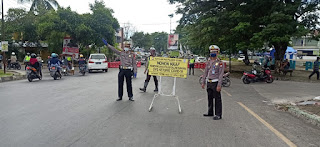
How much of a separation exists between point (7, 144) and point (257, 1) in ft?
57.5

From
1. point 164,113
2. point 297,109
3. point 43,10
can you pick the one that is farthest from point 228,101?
point 43,10

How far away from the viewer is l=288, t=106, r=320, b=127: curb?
618 centimetres

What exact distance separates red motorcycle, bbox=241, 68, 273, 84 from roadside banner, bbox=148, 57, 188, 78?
915cm

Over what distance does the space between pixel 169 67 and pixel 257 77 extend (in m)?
9.94

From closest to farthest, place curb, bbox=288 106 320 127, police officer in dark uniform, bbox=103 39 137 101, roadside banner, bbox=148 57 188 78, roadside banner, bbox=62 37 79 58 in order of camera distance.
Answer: curb, bbox=288 106 320 127 → roadside banner, bbox=148 57 188 78 → police officer in dark uniform, bbox=103 39 137 101 → roadside banner, bbox=62 37 79 58

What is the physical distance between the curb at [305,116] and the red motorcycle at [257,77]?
782 centimetres

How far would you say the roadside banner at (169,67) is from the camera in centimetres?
Result: 721

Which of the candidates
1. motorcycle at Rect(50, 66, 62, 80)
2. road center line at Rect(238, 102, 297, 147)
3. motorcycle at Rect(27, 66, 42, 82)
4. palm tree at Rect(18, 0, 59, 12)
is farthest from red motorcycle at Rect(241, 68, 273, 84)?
palm tree at Rect(18, 0, 59, 12)

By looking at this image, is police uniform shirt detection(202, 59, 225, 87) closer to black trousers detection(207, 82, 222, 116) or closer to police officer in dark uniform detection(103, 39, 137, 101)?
black trousers detection(207, 82, 222, 116)

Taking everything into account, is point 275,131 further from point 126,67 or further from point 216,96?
point 126,67

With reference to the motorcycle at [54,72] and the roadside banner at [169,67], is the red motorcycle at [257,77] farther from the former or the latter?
the motorcycle at [54,72]

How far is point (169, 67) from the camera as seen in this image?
7305 mm

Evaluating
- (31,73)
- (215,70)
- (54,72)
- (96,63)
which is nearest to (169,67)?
(215,70)

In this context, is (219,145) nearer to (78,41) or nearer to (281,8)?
(281,8)
